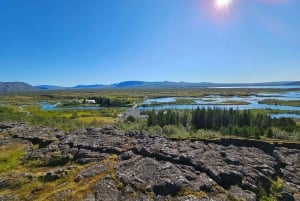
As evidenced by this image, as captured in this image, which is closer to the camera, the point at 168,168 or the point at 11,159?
the point at 168,168

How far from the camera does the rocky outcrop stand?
31188 mm

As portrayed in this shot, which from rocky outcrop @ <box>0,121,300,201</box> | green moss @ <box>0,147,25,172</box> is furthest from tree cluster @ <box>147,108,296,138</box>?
green moss @ <box>0,147,25,172</box>

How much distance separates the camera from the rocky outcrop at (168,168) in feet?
102

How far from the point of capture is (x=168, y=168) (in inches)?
1404

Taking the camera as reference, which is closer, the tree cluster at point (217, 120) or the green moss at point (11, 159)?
the green moss at point (11, 159)

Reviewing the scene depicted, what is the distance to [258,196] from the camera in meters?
33.3

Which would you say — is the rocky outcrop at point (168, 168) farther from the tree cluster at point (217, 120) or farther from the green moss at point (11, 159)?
the tree cluster at point (217, 120)

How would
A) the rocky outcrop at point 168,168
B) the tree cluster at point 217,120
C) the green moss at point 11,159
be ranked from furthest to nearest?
the tree cluster at point 217,120
the green moss at point 11,159
the rocky outcrop at point 168,168

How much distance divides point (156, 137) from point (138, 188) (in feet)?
71.2

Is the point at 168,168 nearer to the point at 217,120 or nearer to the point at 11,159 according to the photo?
the point at 11,159

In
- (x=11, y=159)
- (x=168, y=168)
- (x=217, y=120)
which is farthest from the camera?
(x=217, y=120)

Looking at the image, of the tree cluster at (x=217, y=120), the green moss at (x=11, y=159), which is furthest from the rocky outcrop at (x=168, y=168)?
the tree cluster at (x=217, y=120)

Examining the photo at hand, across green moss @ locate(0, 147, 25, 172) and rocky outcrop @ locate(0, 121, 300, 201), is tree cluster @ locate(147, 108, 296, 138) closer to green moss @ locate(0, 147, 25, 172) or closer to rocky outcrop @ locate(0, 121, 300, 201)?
rocky outcrop @ locate(0, 121, 300, 201)

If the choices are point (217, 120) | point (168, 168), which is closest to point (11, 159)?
point (168, 168)
